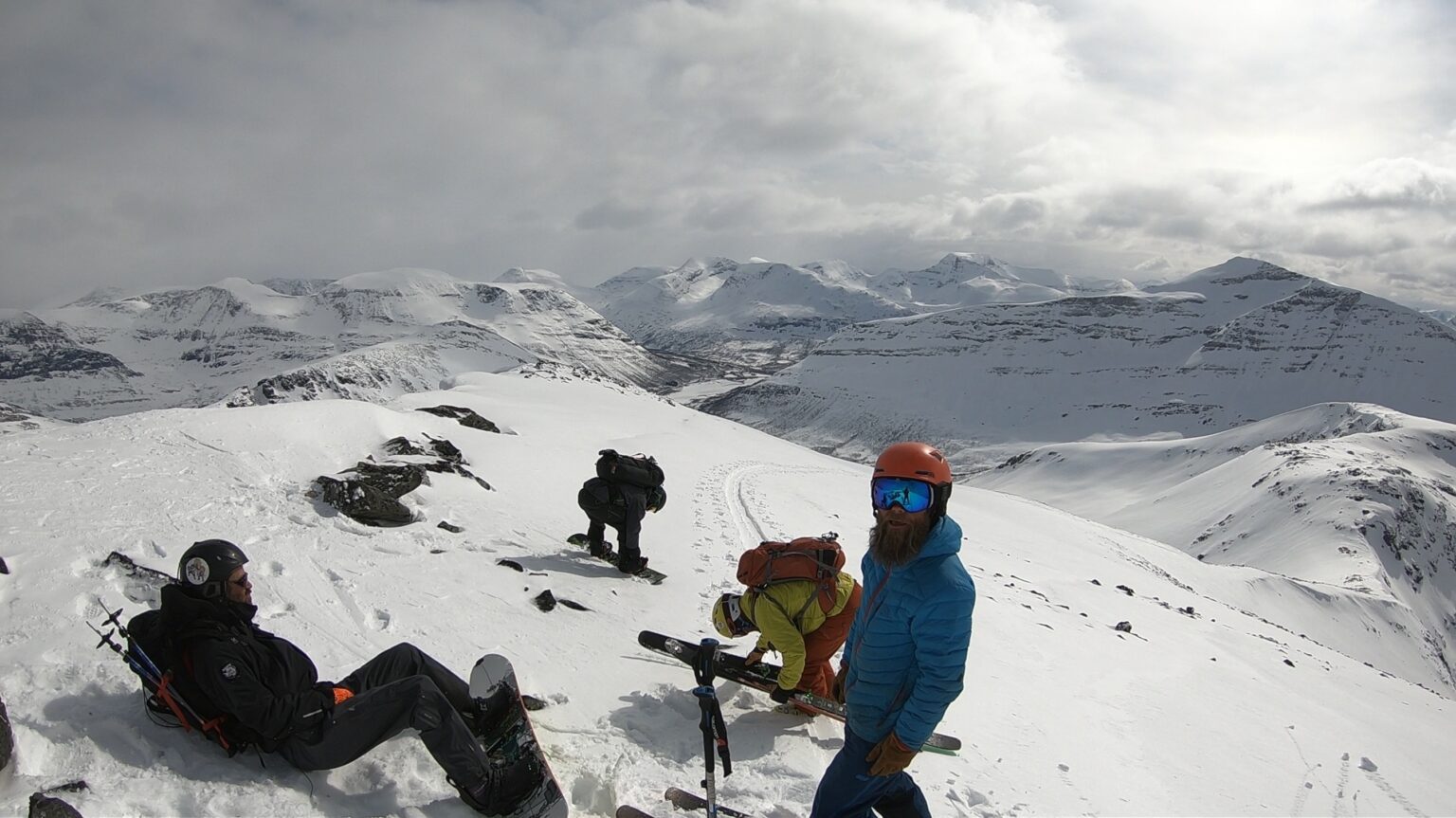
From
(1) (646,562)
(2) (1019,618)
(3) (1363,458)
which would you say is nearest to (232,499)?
(1) (646,562)

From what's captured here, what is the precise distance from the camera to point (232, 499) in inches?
416

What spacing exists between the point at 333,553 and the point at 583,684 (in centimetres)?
472

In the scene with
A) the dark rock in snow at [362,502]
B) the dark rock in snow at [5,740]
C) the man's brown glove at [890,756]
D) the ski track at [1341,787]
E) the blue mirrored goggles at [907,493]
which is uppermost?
the blue mirrored goggles at [907,493]

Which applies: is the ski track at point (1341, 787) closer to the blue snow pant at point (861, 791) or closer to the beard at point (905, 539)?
the blue snow pant at point (861, 791)

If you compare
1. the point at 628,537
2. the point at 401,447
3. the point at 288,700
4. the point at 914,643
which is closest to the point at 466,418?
the point at 401,447

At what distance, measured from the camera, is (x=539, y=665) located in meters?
7.62

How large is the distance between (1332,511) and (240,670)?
413 feet

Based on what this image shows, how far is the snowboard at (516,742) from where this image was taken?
4.95 m

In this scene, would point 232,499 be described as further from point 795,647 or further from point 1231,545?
point 1231,545

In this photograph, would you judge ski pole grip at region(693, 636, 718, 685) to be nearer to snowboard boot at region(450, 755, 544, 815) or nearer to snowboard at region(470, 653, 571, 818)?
snowboard at region(470, 653, 571, 818)

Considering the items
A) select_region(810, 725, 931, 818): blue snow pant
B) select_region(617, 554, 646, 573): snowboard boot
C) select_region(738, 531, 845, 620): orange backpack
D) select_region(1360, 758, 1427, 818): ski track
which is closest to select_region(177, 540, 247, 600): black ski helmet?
select_region(738, 531, 845, 620): orange backpack

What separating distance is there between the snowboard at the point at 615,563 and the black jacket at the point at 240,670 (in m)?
7.14

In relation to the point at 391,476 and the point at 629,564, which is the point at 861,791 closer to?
the point at 629,564

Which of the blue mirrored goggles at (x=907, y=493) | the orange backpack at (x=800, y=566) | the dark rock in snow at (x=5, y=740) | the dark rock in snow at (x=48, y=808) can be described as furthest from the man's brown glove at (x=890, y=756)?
the dark rock in snow at (x=5, y=740)
